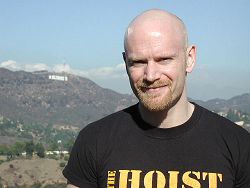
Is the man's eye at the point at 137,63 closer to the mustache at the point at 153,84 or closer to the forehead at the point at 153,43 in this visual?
the forehead at the point at 153,43

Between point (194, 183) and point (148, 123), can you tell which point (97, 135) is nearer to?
point (148, 123)

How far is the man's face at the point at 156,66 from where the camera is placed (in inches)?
181

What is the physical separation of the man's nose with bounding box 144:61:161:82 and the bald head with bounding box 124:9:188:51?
0.33 meters

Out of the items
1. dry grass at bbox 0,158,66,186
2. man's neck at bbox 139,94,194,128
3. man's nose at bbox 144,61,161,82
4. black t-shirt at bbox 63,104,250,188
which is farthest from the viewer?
dry grass at bbox 0,158,66,186

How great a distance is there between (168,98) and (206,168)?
0.87 m

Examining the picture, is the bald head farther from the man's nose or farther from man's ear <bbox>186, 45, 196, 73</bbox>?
the man's nose

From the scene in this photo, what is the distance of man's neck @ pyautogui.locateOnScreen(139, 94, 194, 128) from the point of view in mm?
4887

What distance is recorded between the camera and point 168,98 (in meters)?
4.69

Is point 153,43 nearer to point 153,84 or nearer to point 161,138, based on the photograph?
point 153,84

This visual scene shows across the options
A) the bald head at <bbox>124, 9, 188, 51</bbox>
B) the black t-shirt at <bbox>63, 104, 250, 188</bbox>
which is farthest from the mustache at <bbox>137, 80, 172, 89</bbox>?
the black t-shirt at <bbox>63, 104, 250, 188</bbox>

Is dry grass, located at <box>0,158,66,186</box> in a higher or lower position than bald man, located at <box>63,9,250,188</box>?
lower

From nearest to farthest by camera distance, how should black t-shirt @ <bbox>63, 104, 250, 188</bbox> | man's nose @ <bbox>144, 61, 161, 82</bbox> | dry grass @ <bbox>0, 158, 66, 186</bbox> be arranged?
man's nose @ <bbox>144, 61, 161, 82</bbox> < black t-shirt @ <bbox>63, 104, 250, 188</bbox> < dry grass @ <bbox>0, 158, 66, 186</bbox>

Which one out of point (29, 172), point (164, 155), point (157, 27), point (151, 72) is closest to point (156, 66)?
point (151, 72)

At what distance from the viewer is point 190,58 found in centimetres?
493
